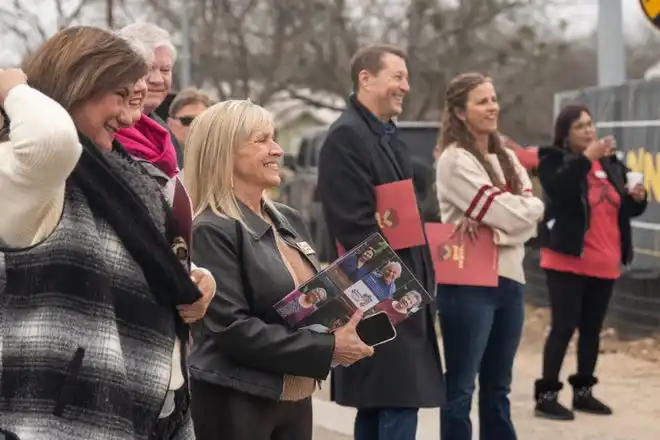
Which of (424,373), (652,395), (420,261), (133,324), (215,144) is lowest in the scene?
(652,395)

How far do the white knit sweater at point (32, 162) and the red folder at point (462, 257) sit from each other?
11.0 feet

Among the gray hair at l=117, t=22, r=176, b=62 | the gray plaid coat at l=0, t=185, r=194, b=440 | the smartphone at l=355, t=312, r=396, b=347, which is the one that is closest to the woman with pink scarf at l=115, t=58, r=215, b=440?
the gray plaid coat at l=0, t=185, r=194, b=440

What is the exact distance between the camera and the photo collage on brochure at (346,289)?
11.7ft

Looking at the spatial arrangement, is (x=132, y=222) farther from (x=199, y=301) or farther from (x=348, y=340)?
(x=348, y=340)

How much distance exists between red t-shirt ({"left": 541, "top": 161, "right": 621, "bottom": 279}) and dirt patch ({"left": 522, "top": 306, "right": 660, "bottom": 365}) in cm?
260

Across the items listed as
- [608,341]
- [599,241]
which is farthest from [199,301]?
[608,341]

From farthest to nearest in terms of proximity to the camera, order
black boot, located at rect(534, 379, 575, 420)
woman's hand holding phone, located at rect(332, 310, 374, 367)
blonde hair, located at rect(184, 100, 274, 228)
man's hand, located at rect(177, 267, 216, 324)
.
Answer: black boot, located at rect(534, 379, 575, 420) < blonde hair, located at rect(184, 100, 274, 228) < woman's hand holding phone, located at rect(332, 310, 374, 367) < man's hand, located at rect(177, 267, 216, 324)

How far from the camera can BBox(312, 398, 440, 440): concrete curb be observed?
23.6ft

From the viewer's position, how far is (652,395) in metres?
8.40

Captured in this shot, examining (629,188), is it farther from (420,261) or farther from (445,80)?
(445,80)

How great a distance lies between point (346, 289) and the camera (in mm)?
3594

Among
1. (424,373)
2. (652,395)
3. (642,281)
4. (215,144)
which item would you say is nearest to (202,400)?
(215,144)

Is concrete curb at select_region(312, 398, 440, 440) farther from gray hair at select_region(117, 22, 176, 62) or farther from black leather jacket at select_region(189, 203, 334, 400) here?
black leather jacket at select_region(189, 203, 334, 400)

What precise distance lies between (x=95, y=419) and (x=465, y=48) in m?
28.5
